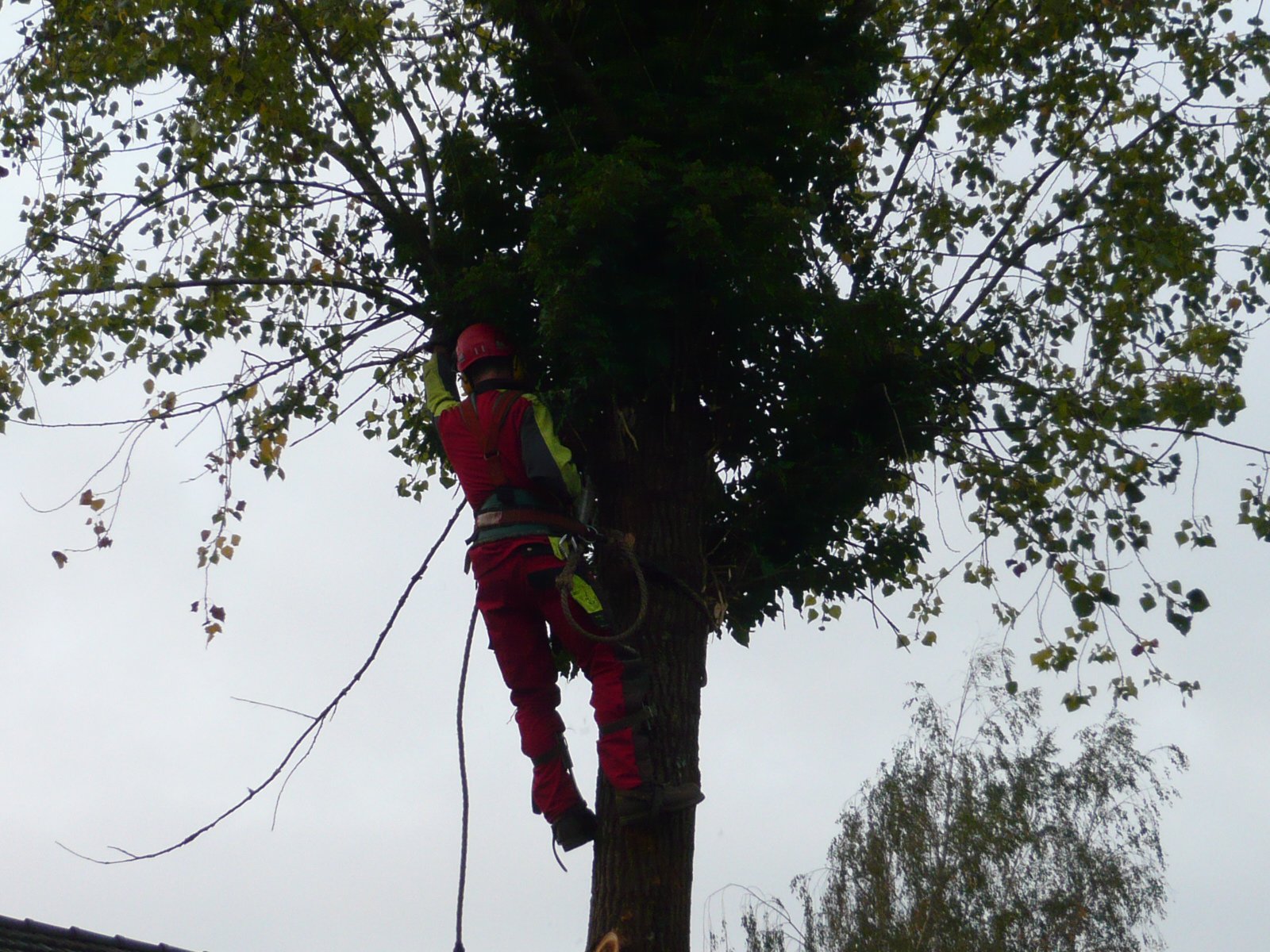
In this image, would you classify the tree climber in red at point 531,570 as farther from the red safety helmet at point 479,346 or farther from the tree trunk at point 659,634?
the tree trunk at point 659,634

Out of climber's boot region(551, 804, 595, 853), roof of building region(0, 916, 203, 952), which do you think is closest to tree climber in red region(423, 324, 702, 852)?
climber's boot region(551, 804, 595, 853)

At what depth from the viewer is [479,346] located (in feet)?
18.2

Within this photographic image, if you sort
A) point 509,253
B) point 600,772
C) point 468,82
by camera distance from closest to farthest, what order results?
point 600,772 → point 509,253 → point 468,82

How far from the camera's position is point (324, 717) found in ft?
17.7

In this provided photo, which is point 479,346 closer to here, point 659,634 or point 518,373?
point 518,373

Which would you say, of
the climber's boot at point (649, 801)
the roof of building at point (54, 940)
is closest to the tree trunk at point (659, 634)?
the climber's boot at point (649, 801)

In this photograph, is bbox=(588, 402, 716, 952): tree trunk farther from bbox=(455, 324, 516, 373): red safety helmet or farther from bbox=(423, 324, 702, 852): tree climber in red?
bbox=(455, 324, 516, 373): red safety helmet

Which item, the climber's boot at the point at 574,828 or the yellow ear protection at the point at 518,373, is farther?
the yellow ear protection at the point at 518,373

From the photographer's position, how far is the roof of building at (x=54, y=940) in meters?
5.56

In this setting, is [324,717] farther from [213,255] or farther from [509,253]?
[213,255]

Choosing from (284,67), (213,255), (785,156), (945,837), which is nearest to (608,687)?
(785,156)

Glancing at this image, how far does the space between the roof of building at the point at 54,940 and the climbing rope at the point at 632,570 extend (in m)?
2.57

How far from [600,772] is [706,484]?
1.27m

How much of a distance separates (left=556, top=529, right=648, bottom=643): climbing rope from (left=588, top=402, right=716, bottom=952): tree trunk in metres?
0.09
